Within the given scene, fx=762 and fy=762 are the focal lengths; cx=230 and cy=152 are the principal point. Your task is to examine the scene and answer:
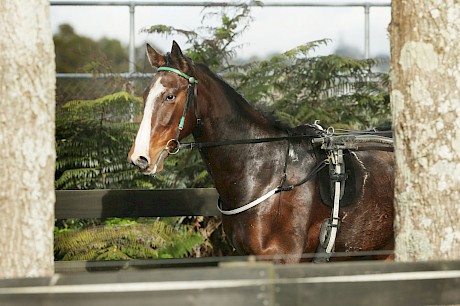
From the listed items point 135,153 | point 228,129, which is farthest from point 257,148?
point 135,153

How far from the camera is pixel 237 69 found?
9.33 meters

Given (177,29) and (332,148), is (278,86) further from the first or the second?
(332,148)

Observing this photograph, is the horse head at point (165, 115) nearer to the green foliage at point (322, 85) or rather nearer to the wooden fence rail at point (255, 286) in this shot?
the wooden fence rail at point (255, 286)

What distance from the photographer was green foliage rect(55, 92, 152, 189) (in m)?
8.80

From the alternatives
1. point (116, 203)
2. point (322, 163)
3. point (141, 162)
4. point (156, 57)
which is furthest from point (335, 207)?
point (116, 203)

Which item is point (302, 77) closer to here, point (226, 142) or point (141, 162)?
point (226, 142)

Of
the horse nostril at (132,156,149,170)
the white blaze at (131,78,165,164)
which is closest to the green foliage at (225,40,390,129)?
the white blaze at (131,78,165,164)

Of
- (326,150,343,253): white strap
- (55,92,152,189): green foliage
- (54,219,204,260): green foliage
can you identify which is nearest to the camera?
(326,150,343,253): white strap

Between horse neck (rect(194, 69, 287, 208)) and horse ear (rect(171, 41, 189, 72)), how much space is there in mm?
166

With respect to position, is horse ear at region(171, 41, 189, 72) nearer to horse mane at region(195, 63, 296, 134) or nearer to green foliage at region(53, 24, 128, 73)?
horse mane at region(195, 63, 296, 134)

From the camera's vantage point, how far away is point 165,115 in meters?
5.52

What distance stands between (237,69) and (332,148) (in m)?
3.90

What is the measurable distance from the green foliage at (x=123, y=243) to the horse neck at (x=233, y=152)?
2333 millimetres

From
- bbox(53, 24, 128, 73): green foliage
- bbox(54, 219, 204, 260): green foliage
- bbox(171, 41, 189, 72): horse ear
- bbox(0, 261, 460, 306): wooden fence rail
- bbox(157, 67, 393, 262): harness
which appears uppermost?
bbox(53, 24, 128, 73): green foliage
